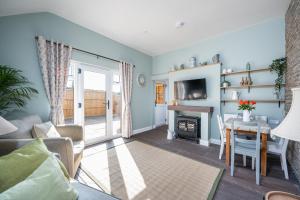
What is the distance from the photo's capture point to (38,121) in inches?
83.4

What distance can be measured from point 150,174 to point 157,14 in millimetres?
2924

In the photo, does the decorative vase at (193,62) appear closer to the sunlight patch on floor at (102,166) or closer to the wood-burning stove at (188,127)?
the wood-burning stove at (188,127)

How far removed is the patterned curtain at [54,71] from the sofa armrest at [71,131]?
1.14 ft

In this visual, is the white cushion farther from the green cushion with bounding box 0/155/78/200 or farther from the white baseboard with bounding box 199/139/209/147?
the white baseboard with bounding box 199/139/209/147

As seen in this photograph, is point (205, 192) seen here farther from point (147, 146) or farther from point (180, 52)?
point (180, 52)

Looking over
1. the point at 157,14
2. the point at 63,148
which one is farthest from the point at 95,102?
the point at 157,14

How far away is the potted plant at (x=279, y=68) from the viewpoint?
8.52 feet

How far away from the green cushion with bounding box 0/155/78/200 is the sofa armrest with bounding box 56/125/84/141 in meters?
1.55

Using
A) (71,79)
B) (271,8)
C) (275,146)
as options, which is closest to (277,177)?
(275,146)

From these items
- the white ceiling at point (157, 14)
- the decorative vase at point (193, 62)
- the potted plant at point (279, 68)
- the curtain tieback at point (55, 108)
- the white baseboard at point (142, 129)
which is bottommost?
the white baseboard at point (142, 129)

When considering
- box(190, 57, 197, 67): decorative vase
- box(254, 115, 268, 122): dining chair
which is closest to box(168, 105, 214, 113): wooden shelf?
box(254, 115, 268, 122): dining chair

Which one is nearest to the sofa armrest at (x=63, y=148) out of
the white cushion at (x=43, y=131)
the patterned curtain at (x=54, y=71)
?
the white cushion at (x=43, y=131)

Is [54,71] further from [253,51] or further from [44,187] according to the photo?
[253,51]

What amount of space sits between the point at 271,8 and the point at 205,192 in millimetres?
3435
